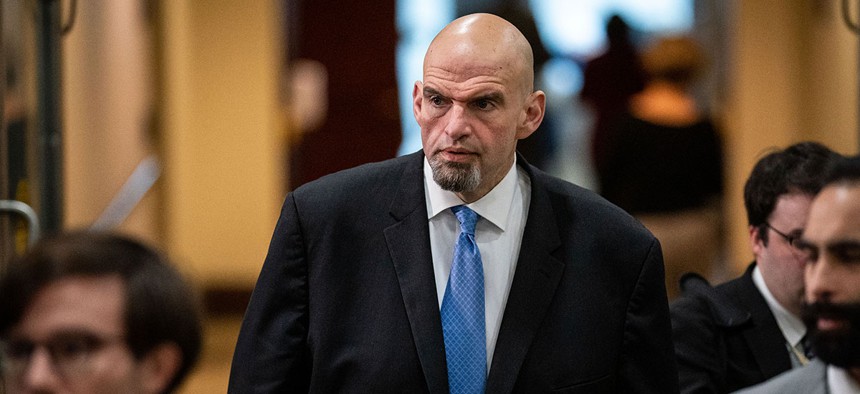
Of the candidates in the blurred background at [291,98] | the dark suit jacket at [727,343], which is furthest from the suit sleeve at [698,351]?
the blurred background at [291,98]

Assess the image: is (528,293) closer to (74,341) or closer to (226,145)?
(74,341)

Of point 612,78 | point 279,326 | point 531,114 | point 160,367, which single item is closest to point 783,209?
point 531,114

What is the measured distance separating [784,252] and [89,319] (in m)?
1.83

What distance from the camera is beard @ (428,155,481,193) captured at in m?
3.09

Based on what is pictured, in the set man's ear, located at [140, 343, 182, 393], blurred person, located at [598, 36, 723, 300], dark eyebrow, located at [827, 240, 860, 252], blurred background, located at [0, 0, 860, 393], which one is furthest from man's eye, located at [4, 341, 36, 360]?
blurred person, located at [598, 36, 723, 300]

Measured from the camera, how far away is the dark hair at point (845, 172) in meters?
2.52

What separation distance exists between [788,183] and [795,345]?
40 cm

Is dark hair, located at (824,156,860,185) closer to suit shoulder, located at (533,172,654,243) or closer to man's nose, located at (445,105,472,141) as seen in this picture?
suit shoulder, located at (533,172,654,243)

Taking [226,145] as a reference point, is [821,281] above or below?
above

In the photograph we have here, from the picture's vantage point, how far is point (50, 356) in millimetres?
2201

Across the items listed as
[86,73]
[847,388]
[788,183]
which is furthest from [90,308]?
[86,73]

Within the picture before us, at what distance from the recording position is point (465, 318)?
3.08 m

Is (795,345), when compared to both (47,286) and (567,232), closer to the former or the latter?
(567,232)

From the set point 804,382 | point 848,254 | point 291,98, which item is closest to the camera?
point 848,254
